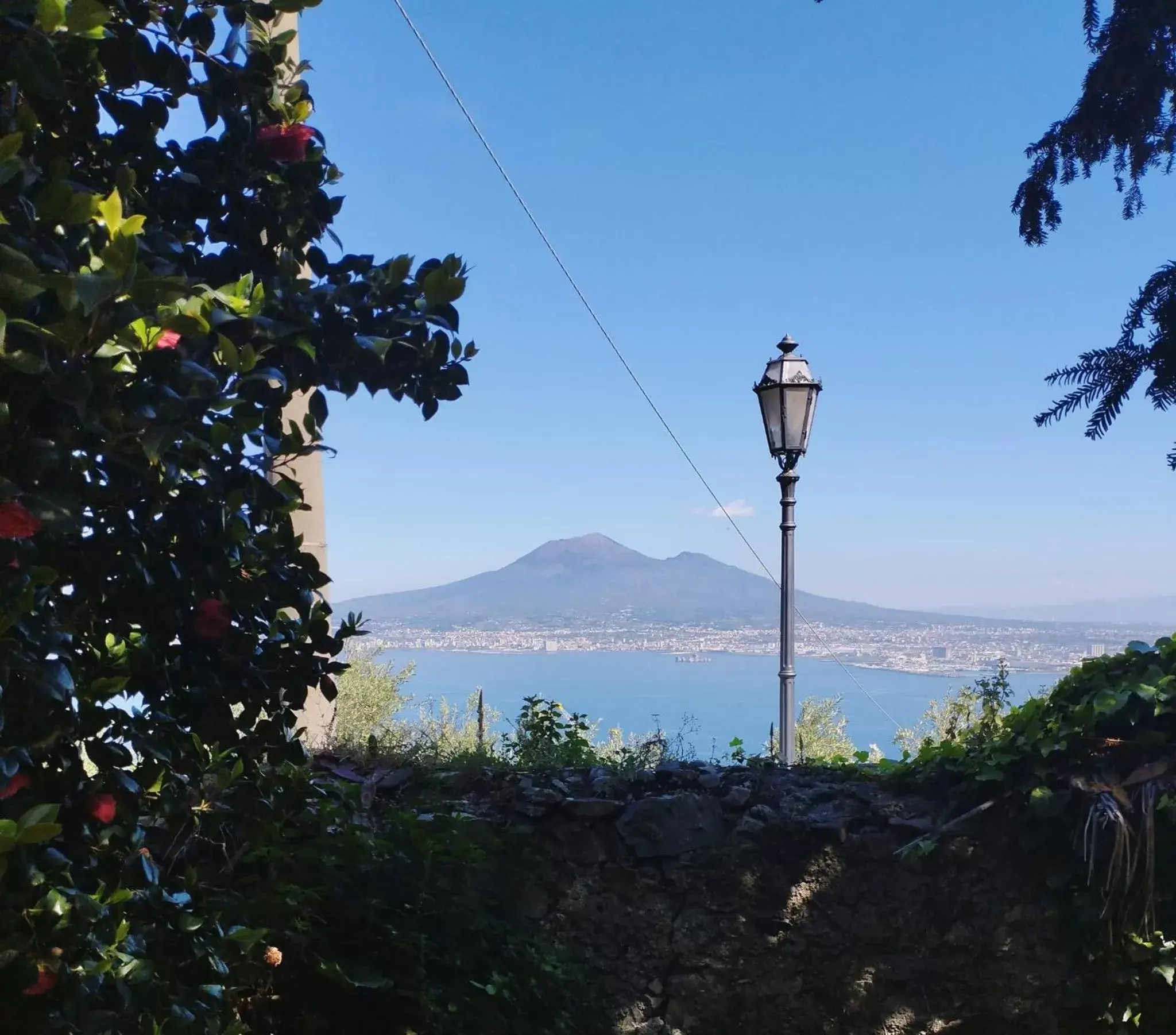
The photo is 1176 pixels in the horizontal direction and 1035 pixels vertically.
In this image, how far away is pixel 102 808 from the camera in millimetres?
1518

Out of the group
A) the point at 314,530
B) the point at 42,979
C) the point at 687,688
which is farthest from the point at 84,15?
the point at 687,688

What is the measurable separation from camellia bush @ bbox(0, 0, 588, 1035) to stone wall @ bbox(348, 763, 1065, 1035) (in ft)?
2.47

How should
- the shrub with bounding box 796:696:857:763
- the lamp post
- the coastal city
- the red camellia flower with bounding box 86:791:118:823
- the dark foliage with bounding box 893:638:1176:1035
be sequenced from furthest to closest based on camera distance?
the shrub with bounding box 796:696:857:763
the lamp post
the coastal city
the dark foliage with bounding box 893:638:1176:1035
the red camellia flower with bounding box 86:791:118:823

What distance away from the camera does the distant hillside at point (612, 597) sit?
11820 millimetres

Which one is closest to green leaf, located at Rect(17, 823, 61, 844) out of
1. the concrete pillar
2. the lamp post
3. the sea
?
the concrete pillar

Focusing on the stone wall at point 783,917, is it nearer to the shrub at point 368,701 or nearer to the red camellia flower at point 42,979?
the shrub at point 368,701

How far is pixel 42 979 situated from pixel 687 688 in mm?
6359

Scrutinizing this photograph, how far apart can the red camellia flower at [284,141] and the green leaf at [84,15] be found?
2.07 feet

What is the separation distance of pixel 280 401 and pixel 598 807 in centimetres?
199

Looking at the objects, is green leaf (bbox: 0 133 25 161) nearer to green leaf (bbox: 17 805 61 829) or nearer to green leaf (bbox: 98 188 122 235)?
green leaf (bbox: 98 188 122 235)

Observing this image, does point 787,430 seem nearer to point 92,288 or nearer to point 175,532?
point 175,532

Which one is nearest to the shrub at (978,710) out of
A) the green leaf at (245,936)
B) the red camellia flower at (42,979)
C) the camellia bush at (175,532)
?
the camellia bush at (175,532)

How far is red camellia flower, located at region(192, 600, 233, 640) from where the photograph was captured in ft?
5.77

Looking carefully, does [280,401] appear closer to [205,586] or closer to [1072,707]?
[205,586]
